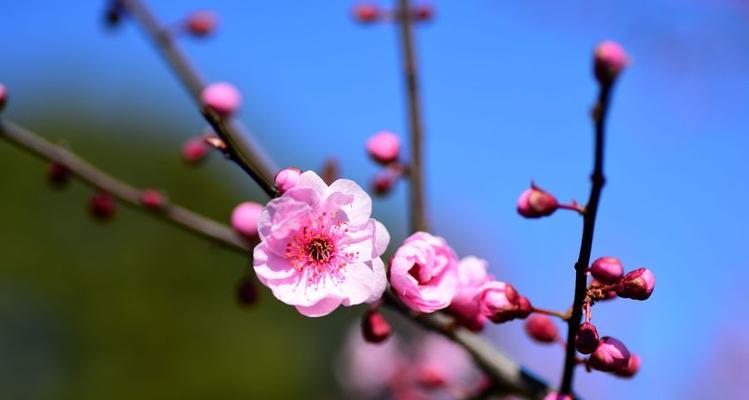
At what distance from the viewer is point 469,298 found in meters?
1.29

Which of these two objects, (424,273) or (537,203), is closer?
(537,203)

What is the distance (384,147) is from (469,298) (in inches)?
19.2

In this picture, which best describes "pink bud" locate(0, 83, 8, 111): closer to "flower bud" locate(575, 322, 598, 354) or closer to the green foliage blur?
"flower bud" locate(575, 322, 598, 354)

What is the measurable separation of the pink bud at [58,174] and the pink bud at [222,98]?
0.36m

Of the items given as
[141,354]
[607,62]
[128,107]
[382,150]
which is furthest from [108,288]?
[607,62]

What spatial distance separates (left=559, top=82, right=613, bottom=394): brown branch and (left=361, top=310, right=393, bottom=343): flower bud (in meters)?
0.32

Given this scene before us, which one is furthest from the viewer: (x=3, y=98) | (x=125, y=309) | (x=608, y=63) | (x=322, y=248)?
(x=125, y=309)

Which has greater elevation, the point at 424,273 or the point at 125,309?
the point at 424,273

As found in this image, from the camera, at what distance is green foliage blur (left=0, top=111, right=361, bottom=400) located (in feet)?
39.1

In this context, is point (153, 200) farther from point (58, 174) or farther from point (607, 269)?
point (607, 269)

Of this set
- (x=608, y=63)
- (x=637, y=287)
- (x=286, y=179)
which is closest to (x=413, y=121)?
(x=286, y=179)

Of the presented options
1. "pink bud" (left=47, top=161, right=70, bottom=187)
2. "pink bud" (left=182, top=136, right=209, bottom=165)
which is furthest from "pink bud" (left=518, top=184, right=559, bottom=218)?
"pink bud" (left=182, top=136, right=209, bottom=165)

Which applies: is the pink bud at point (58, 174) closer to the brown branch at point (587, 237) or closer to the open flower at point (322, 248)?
the open flower at point (322, 248)

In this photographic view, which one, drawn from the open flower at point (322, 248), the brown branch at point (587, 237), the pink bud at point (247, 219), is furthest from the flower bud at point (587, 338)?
the pink bud at point (247, 219)
